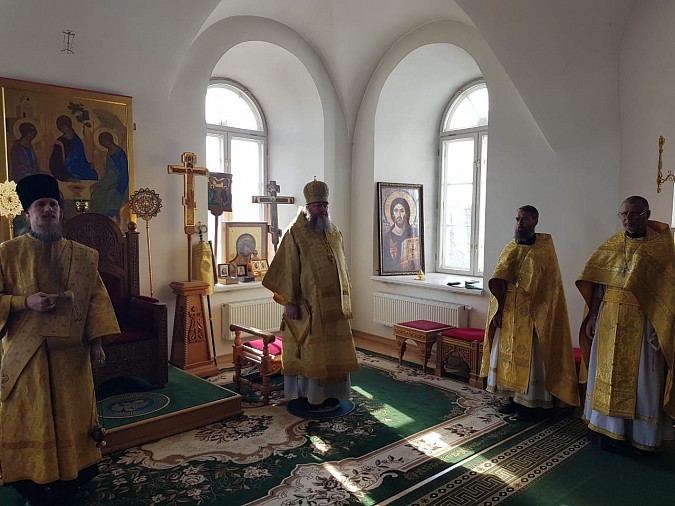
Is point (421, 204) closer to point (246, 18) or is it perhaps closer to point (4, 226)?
point (246, 18)

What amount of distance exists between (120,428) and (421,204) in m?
5.18

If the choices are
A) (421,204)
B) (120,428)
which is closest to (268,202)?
(421,204)

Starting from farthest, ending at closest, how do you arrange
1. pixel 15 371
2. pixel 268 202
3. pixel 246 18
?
pixel 268 202
pixel 246 18
pixel 15 371

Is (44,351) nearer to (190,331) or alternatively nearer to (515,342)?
(190,331)

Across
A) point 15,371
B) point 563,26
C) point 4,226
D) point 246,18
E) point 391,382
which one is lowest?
point 391,382

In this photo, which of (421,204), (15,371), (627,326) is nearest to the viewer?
(15,371)

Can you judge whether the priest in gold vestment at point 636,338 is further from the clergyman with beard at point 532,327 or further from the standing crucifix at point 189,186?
the standing crucifix at point 189,186

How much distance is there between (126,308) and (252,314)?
188 centimetres

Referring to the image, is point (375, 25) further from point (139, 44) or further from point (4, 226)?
point (4, 226)

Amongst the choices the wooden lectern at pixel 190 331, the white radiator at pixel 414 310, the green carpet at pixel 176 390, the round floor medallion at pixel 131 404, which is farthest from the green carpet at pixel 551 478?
the wooden lectern at pixel 190 331

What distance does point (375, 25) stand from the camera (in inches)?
276

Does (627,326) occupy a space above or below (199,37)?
below

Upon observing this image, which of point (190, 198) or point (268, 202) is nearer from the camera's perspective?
point (190, 198)

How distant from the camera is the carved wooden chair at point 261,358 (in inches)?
203
